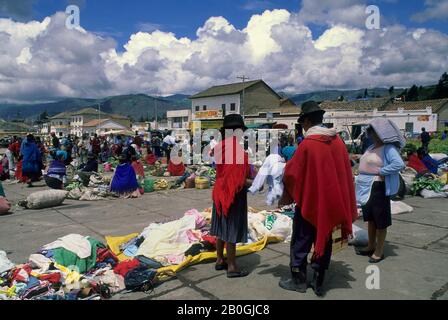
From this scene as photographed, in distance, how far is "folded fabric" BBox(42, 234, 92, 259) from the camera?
440cm

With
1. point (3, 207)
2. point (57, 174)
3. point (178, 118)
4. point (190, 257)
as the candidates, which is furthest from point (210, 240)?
point (178, 118)

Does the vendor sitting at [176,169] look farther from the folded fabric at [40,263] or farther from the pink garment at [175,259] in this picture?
the folded fabric at [40,263]

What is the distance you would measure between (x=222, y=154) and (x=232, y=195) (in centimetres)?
49

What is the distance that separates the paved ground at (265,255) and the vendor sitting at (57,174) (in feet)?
6.23

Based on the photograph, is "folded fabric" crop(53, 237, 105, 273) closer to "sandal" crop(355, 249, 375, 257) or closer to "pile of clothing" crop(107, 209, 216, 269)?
"pile of clothing" crop(107, 209, 216, 269)

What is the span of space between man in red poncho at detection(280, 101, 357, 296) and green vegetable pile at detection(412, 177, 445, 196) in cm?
671

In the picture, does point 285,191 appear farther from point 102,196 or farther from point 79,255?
point 102,196

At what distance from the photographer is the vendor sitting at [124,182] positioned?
9.99m

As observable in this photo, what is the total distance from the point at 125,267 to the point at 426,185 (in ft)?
27.1

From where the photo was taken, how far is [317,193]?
11.6 feet

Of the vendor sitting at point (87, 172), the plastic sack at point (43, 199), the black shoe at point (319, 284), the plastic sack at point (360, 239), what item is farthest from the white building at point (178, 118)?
the black shoe at point (319, 284)

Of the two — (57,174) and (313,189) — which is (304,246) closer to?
(313,189)
